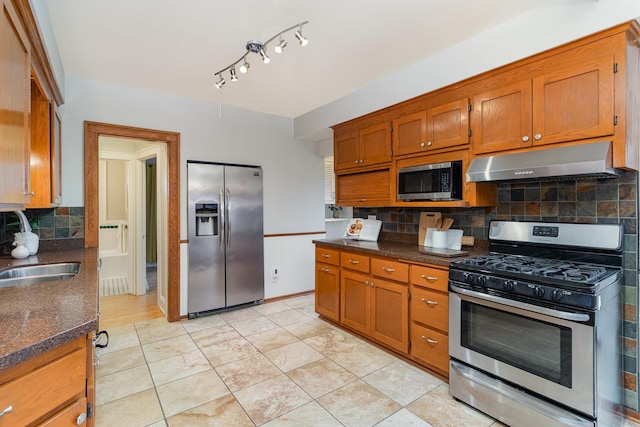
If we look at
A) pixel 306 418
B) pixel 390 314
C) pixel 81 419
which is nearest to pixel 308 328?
pixel 390 314

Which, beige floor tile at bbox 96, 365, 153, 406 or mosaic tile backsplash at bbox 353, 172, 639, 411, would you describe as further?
beige floor tile at bbox 96, 365, 153, 406

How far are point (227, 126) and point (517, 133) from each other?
3044mm

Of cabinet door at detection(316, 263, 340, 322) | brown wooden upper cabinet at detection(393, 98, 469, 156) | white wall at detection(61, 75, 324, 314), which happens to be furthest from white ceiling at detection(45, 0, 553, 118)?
cabinet door at detection(316, 263, 340, 322)

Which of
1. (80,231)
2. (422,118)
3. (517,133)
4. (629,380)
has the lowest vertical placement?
(629,380)

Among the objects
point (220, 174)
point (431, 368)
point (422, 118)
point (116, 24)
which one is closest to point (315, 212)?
point (220, 174)

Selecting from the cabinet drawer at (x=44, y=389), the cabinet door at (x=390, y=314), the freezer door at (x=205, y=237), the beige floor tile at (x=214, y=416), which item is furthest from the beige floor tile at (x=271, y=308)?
the cabinet drawer at (x=44, y=389)

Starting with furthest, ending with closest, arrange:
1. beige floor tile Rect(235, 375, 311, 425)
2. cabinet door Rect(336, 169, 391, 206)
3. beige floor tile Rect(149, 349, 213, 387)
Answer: cabinet door Rect(336, 169, 391, 206) → beige floor tile Rect(149, 349, 213, 387) → beige floor tile Rect(235, 375, 311, 425)

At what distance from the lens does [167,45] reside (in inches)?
96.2

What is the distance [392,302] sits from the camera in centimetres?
269

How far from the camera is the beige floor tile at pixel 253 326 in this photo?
330 cm

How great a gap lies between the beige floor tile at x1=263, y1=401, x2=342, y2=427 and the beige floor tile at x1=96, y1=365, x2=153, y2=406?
3.40 feet

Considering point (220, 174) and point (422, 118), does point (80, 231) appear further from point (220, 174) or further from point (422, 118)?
point (422, 118)

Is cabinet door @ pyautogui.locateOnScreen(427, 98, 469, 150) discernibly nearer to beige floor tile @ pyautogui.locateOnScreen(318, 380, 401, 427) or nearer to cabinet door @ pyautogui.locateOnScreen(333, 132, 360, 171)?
cabinet door @ pyautogui.locateOnScreen(333, 132, 360, 171)

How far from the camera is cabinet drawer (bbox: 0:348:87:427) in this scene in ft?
2.89
